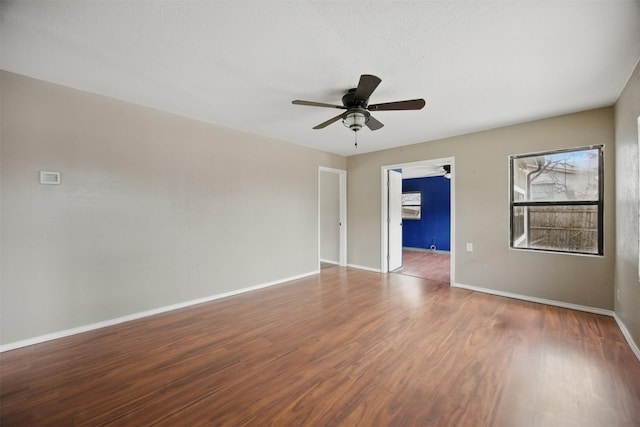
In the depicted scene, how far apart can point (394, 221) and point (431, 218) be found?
2.93 meters

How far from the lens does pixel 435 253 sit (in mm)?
7449

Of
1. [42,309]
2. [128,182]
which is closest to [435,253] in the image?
[128,182]

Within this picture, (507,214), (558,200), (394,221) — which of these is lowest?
(394,221)

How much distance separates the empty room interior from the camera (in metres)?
1.67

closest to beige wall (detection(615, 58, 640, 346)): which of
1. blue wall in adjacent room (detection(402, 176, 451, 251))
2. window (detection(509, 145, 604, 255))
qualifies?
window (detection(509, 145, 604, 255))

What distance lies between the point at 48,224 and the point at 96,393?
1712 mm

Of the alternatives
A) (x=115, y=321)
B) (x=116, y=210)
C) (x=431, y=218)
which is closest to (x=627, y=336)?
(x=115, y=321)

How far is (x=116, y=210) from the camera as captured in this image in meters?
2.87

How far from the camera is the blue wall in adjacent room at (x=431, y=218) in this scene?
24.6ft

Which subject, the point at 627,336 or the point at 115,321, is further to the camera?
the point at 115,321

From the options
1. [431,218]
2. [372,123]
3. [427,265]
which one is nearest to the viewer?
[372,123]

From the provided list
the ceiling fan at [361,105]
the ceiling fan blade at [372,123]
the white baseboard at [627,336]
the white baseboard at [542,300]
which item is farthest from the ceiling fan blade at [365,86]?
the white baseboard at [542,300]

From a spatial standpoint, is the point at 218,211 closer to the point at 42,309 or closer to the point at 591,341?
the point at 42,309

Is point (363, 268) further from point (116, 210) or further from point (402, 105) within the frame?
point (116, 210)
